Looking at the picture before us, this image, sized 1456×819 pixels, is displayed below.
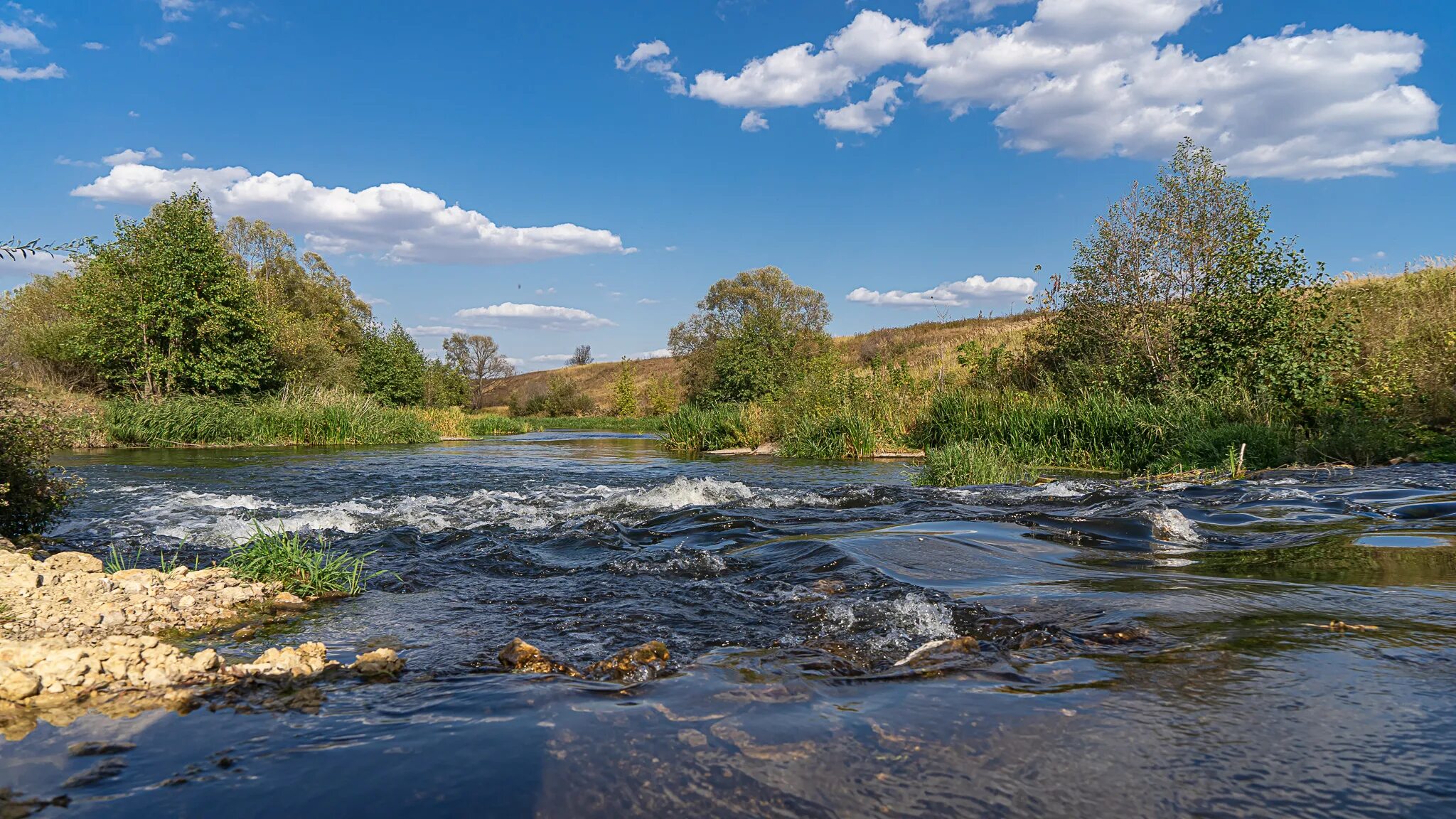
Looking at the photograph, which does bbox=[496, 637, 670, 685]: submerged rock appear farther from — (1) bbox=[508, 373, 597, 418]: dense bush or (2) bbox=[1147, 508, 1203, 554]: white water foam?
(1) bbox=[508, 373, 597, 418]: dense bush

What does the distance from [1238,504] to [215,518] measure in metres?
12.0

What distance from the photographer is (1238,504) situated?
358 inches

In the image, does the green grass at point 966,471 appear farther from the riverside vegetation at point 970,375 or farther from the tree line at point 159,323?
the tree line at point 159,323

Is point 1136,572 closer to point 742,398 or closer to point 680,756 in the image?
point 680,756

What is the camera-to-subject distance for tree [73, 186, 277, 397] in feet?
92.6

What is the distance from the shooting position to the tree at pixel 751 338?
32.5 m

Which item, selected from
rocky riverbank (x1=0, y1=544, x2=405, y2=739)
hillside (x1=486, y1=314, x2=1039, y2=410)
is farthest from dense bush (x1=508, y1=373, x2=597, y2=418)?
rocky riverbank (x1=0, y1=544, x2=405, y2=739)

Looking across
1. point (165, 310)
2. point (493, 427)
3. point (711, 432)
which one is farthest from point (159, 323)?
point (711, 432)

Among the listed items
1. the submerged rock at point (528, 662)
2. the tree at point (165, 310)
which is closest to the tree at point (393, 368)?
the tree at point (165, 310)

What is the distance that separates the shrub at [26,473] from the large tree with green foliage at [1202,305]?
708 inches

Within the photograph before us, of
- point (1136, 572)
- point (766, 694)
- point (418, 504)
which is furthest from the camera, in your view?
point (418, 504)

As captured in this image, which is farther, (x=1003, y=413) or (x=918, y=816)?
(x=1003, y=413)

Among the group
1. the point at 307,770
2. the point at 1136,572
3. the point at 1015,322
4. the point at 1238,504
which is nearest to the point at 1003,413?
the point at 1238,504

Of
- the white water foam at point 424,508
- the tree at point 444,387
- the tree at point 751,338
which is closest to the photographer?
the white water foam at point 424,508
